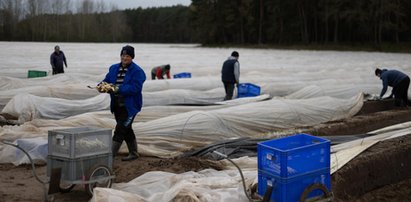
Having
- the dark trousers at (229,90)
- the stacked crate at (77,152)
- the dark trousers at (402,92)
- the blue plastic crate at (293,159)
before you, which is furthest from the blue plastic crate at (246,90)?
the stacked crate at (77,152)

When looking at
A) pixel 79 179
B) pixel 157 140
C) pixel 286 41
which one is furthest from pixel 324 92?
pixel 286 41

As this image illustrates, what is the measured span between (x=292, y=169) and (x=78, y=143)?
6.39ft

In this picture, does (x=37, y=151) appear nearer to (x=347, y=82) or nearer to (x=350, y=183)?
(x=350, y=183)

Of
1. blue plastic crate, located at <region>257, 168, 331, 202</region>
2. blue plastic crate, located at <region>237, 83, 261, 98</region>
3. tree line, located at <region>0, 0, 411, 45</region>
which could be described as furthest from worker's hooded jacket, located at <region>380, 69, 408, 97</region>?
tree line, located at <region>0, 0, 411, 45</region>

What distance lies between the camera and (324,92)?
42.8 feet

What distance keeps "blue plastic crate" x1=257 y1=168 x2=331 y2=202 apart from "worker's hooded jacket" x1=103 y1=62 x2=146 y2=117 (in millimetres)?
1927

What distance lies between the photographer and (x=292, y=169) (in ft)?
14.0

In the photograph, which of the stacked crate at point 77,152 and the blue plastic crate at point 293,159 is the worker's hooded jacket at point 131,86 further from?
the blue plastic crate at point 293,159

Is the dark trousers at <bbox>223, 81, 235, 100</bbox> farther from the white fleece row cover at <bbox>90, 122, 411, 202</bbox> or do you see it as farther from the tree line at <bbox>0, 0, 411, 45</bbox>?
the tree line at <bbox>0, 0, 411, 45</bbox>

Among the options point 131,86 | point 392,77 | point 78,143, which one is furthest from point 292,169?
point 392,77

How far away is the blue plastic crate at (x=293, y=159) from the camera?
420cm

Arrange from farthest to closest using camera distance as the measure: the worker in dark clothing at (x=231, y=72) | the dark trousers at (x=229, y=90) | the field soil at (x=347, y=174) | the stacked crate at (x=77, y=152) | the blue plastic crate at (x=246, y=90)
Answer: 1. the blue plastic crate at (x=246, y=90)
2. the dark trousers at (x=229, y=90)
3. the worker in dark clothing at (x=231, y=72)
4. the field soil at (x=347, y=174)
5. the stacked crate at (x=77, y=152)

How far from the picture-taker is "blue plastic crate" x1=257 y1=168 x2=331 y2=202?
425cm

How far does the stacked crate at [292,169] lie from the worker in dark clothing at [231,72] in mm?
6834
